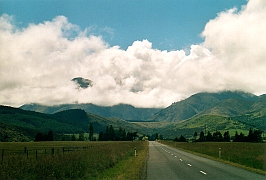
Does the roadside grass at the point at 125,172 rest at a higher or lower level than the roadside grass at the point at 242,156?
higher

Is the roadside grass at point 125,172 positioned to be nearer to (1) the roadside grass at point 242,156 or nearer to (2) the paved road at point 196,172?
(2) the paved road at point 196,172

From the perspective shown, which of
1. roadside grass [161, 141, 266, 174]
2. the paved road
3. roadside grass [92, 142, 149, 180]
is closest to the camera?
the paved road

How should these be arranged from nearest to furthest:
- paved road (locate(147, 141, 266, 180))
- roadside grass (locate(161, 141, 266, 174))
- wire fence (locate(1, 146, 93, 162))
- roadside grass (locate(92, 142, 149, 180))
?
paved road (locate(147, 141, 266, 180)) < roadside grass (locate(92, 142, 149, 180)) < wire fence (locate(1, 146, 93, 162)) < roadside grass (locate(161, 141, 266, 174))

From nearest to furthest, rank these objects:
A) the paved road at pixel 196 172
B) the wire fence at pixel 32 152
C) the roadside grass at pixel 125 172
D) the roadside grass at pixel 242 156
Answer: the paved road at pixel 196 172 < the roadside grass at pixel 125 172 < the wire fence at pixel 32 152 < the roadside grass at pixel 242 156

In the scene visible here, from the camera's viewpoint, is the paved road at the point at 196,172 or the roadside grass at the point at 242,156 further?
the roadside grass at the point at 242,156

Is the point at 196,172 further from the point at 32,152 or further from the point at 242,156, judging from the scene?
the point at 32,152

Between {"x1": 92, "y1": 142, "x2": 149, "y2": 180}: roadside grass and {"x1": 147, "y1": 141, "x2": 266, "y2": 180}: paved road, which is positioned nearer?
{"x1": 147, "y1": 141, "x2": 266, "y2": 180}: paved road

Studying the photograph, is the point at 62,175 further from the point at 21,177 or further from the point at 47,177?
the point at 21,177

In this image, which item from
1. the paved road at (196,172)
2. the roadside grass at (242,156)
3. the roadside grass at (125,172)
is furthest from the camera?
the roadside grass at (242,156)

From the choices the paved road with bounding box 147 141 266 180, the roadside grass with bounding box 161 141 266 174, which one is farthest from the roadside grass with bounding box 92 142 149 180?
the roadside grass with bounding box 161 141 266 174

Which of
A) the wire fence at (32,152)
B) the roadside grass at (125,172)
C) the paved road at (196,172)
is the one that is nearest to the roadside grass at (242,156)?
the paved road at (196,172)

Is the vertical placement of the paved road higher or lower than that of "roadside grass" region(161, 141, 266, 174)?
higher

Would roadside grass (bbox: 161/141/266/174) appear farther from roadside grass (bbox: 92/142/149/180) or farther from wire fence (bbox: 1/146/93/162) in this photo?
wire fence (bbox: 1/146/93/162)

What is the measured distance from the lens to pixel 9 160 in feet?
60.8
